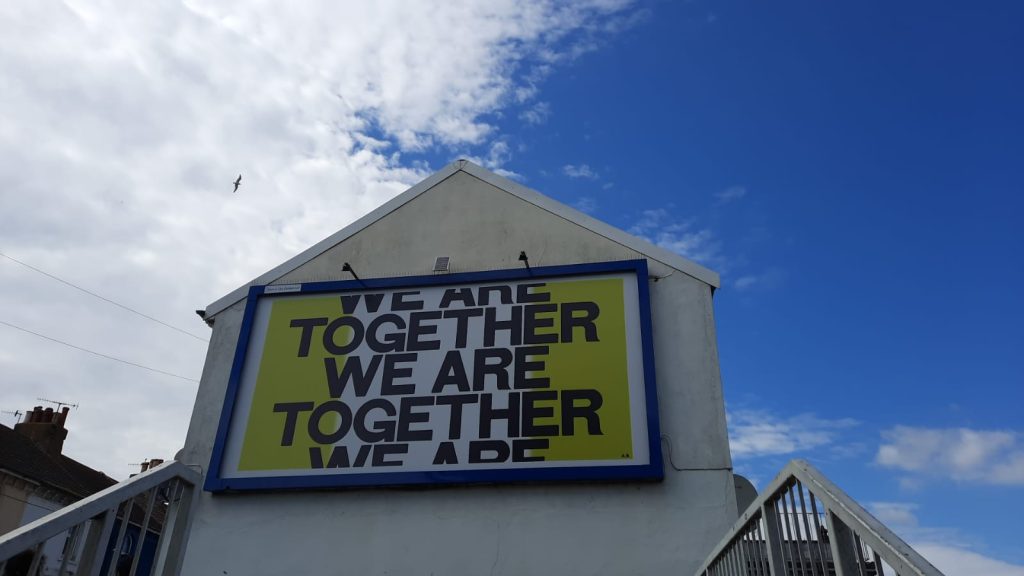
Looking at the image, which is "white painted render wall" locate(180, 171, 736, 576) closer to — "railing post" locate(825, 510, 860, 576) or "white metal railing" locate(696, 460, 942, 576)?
"white metal railing" locate(696, 460, 942, 576)

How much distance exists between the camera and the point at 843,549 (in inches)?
99.4

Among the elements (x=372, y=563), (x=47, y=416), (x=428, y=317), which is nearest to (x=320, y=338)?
(x=428, y=317)

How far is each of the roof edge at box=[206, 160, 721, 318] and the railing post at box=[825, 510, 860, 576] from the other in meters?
5.44

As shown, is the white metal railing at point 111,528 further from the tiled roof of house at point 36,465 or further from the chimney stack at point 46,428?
the chimney stack at point 46,428

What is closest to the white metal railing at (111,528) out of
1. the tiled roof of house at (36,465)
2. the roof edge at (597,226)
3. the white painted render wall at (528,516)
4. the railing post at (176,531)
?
the railing post at (176,531)

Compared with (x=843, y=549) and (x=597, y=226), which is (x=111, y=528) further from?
(x=597, y=226)

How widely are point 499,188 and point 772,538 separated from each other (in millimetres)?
6177

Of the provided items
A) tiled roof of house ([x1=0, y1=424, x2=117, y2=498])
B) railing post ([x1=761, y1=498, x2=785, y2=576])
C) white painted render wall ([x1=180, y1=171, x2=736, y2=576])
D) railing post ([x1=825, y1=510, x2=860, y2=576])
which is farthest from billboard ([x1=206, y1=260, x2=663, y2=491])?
tiled roof of house ([x1=0, y1=424, x2=117, y2=498])

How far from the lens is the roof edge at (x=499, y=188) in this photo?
8.05 metres

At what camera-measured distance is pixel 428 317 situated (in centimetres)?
806

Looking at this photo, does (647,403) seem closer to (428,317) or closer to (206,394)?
(428,317)

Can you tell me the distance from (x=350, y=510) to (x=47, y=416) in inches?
1043

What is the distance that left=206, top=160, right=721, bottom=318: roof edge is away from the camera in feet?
26.4

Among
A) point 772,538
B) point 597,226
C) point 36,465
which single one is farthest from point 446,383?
point 36,465
